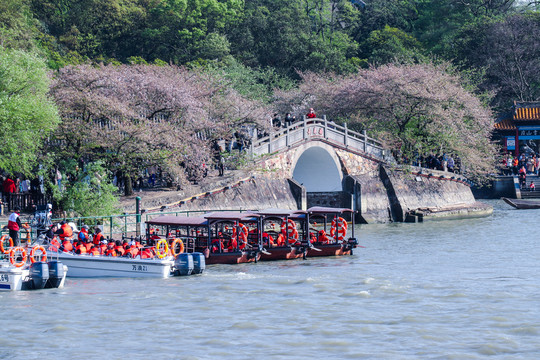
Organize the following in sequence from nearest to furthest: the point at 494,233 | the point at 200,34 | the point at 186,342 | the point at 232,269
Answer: the point at 186,342
the point at 232,269
the point at 494,233
the point at 200,34

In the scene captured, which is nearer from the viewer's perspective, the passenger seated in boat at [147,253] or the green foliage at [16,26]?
the passenger seated in boat at [147,253]

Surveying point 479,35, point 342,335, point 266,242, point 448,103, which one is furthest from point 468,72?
point 342,335

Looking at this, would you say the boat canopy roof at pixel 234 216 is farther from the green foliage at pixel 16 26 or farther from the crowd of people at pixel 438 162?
the green foliage at pixel 16 26

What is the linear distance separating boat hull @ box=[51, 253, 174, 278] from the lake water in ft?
1.54

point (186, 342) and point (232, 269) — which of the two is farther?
point (232, 269)

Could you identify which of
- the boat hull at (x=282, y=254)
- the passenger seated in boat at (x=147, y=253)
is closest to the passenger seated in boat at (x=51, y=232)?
the passenger seated in boat at (x=147, y=253)

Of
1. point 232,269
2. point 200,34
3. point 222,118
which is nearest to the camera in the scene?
point 232,269

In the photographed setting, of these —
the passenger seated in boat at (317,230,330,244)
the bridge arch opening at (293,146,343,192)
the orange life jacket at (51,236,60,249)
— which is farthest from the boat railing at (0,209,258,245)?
the bridge arch opening at (293,146,343,192)

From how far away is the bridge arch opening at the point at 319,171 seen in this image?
4953cm

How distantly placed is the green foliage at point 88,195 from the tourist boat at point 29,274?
7.94m

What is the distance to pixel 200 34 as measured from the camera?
70375 mm

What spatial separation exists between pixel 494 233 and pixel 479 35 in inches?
1470

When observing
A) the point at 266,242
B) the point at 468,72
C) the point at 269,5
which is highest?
the point at 269,5

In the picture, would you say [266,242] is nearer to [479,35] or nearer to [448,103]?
[448,103]
